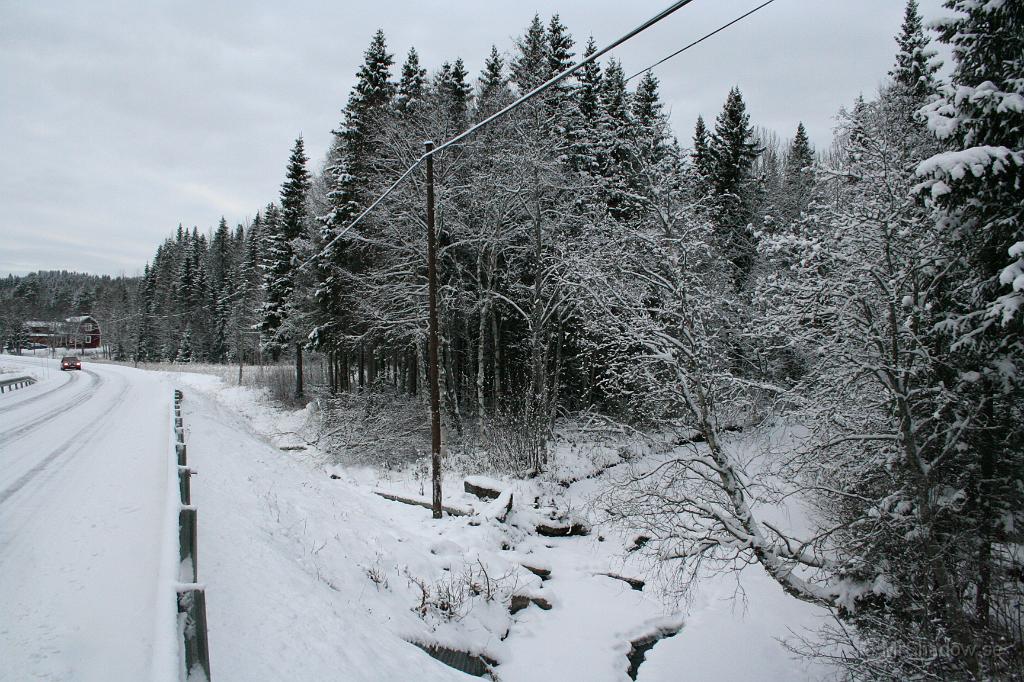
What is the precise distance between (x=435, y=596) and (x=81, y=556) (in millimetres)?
4378

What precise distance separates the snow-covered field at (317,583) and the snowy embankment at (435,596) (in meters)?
0.03

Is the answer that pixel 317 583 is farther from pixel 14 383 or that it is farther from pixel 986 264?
pixel 14 383

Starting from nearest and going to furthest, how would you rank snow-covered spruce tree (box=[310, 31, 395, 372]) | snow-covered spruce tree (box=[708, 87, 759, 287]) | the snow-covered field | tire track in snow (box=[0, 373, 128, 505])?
the snow-covered field, tire track in snow (box=[0, 373, 128, 505]), snow-covered spruce tree (box=[310, 31, 395, 372]), snow-covered spruce tree (box=[708, 87, 759, 287])

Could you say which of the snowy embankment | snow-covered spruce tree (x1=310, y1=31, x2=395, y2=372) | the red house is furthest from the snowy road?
the red house

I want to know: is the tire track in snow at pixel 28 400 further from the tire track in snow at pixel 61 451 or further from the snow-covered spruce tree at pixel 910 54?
the snow-covered spruce tree at pixel 910 54

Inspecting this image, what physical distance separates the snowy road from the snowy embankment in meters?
0.61

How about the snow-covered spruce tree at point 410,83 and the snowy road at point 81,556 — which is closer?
the snowy road at point 81,556

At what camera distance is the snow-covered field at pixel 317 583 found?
447cm

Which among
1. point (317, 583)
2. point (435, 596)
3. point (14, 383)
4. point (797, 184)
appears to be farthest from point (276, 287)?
point (797, 184)

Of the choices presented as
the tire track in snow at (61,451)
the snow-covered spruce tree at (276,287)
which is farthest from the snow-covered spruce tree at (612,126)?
the snow-covered spruce tree at (276,287)

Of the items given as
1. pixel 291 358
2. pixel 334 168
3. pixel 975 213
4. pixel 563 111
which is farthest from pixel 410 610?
pixel 291 358

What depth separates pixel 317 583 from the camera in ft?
21.2

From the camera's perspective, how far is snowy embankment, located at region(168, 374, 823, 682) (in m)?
5.24

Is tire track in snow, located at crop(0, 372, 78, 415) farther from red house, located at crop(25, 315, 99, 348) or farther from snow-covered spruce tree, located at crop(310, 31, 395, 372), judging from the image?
red house, located at crop(25, 315, 99, 348)
